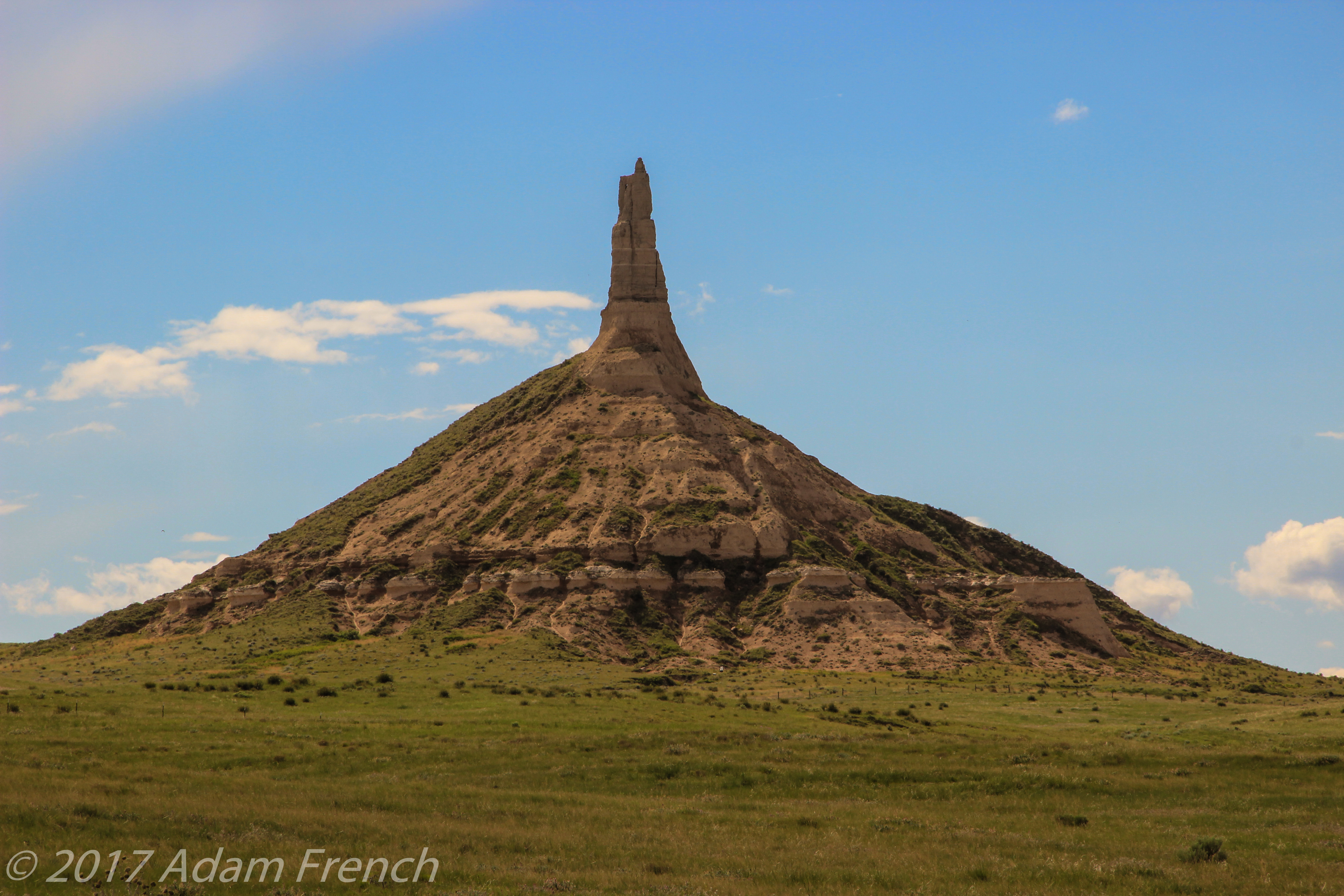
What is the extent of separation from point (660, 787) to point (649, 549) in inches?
2653

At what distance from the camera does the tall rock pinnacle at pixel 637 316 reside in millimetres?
129375

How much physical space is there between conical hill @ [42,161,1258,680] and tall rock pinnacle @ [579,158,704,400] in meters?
0.23

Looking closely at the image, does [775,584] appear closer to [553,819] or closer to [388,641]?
[388,641]

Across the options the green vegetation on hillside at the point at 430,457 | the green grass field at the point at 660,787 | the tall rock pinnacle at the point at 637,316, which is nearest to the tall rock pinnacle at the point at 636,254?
the tall rock pinnacle at the point at 637,316

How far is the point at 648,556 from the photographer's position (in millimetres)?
104312

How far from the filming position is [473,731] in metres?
47.6

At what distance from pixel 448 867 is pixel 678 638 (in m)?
73.6

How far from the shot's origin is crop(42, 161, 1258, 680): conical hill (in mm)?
97375

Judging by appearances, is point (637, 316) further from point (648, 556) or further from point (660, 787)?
point (660, 787)

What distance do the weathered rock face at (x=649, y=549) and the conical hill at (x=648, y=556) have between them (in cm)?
23

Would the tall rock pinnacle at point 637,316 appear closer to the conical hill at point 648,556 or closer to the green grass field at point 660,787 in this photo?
the conical hill at point 648,556

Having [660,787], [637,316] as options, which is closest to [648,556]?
[637,316]

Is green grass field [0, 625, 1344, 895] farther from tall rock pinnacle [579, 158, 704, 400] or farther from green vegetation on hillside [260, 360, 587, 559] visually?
tall rock pinnacle [579, 158, 704, 400]

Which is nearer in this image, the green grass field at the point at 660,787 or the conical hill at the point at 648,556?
the green grass field at the point at 660,787
